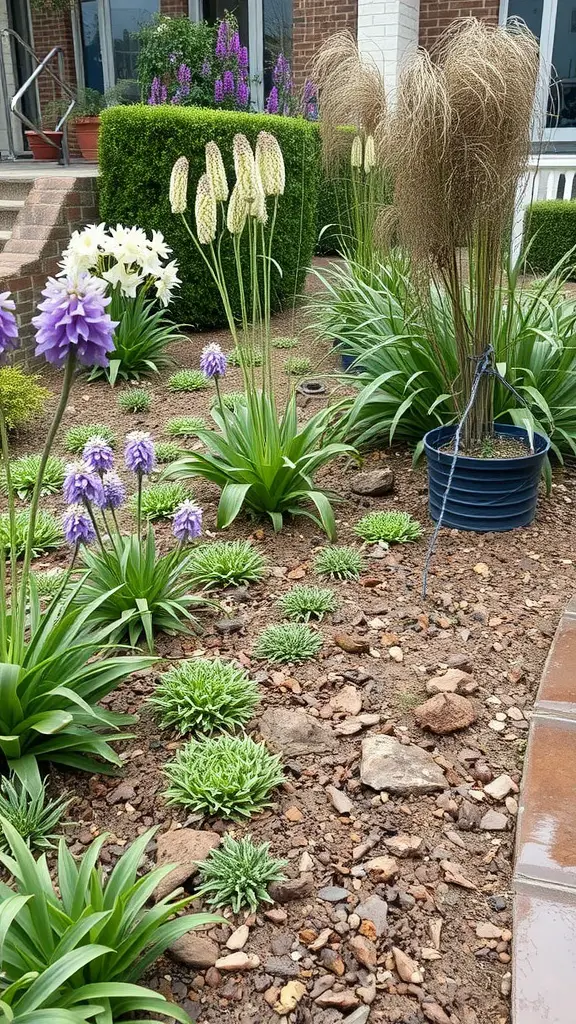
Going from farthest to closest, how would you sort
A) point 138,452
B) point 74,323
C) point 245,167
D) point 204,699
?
1. point 245,167
2. point 138,452
3. point 204,699
4. point 74,323

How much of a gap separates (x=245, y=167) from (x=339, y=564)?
1.40 m

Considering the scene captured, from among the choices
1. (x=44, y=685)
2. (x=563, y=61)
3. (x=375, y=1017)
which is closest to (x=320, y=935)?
(x=375, y=1017)

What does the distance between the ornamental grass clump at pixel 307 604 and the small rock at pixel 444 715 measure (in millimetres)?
592

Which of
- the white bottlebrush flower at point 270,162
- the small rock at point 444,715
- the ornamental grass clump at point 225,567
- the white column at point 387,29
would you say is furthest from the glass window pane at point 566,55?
the small rock at point 444,715

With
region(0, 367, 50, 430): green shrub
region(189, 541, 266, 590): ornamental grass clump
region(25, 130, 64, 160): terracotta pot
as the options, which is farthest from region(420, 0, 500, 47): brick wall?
region(189, 541, 266, 590): ornamental grass clump

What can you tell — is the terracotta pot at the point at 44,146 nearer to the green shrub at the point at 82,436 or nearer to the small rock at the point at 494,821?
the green shrub at the point at 82,436

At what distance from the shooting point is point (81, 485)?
2.19 meters

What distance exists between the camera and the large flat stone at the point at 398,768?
1.96 meters

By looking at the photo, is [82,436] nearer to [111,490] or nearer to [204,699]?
[111,490]

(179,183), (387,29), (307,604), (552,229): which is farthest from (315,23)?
(307,604)

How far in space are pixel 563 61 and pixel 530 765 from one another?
410 inches

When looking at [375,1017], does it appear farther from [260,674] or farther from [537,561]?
[537,561]

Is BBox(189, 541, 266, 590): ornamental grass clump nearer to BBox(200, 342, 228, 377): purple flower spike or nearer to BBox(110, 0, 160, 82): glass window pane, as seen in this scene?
BBox(200, 342, 228, 377): purple flower spike

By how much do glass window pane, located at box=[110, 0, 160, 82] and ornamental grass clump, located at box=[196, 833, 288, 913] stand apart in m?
12.9
